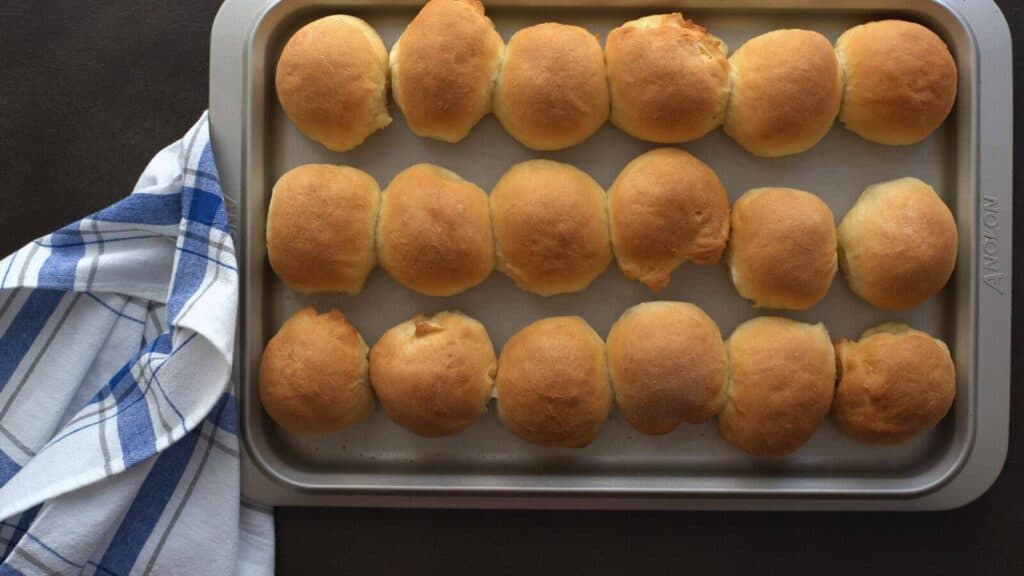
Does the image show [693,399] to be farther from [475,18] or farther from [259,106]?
[259,106]

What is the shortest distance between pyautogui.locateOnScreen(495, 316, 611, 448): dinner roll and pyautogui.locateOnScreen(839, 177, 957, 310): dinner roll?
45 centimetres

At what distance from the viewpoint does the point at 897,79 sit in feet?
3.87

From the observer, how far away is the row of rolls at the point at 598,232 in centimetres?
116

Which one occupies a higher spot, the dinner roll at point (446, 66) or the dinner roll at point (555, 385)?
the dinner roll at point (446, 66)

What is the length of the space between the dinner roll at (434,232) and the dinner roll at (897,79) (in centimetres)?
65

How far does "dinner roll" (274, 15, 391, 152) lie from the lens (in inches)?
46.6

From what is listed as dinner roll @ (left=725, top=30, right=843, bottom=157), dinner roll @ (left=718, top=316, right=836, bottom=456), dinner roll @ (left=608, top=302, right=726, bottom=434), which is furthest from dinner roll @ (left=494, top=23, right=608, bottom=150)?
dinner roll @ (left=718, top=316, right=836, bottom=456)

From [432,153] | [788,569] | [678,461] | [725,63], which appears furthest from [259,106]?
[788,569]

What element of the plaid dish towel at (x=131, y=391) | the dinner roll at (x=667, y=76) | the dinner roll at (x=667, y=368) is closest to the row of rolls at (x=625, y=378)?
the dinner roll at (x=667, y=368)

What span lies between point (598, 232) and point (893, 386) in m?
0.53

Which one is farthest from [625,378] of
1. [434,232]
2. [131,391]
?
[131,391]

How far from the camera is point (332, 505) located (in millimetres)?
1266

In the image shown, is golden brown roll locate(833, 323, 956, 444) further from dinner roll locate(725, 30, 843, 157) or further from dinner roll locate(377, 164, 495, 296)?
dinner roll locate(377, 164, 495, 296)

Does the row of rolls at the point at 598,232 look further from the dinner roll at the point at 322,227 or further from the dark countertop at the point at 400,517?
the dark countertop at the point at 400,517
